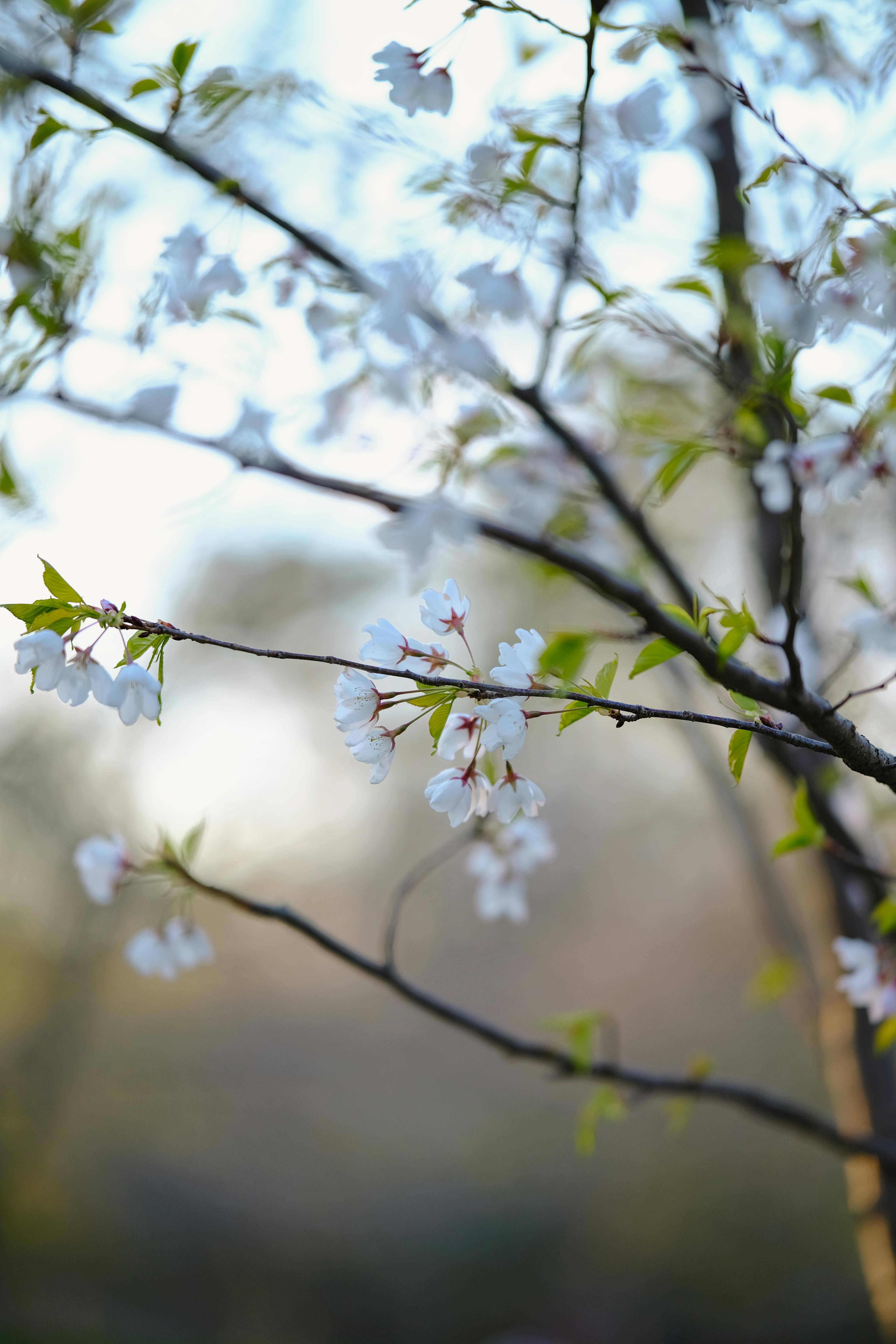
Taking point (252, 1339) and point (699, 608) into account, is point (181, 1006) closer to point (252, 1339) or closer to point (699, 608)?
point (252, 1339)

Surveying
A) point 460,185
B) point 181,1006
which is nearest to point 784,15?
point 460,185

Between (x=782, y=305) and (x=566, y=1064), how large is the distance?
0.75m

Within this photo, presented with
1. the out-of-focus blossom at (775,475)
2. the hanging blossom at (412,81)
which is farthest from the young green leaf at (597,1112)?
the hanging blossom at (412,81)

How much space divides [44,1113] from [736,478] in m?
4.09

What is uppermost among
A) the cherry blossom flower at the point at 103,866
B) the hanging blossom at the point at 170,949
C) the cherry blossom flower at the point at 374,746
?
the cherry blossom flower at the point at 103,866

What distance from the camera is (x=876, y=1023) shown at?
1051 millimetres

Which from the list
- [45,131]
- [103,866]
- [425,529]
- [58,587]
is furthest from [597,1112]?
[45,131]

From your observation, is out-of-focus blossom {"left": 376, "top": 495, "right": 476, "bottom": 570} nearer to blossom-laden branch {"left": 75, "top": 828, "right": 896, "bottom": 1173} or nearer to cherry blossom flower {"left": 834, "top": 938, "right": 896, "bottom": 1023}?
blossom-laden branch {"left": 75, "top": 828, "right": 896, "bottom": 1173}

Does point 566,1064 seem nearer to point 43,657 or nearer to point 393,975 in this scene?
point 393,975

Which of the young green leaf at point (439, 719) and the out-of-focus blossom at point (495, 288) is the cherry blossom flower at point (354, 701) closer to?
the young green leaf at point (439, 719)

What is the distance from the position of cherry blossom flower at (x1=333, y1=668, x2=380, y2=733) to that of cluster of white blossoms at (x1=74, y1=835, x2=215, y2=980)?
17.7 inches

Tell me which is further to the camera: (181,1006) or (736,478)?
(181,1006)

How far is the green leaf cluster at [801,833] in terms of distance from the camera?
62 centimetres

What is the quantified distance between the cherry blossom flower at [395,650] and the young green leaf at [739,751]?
165mm
